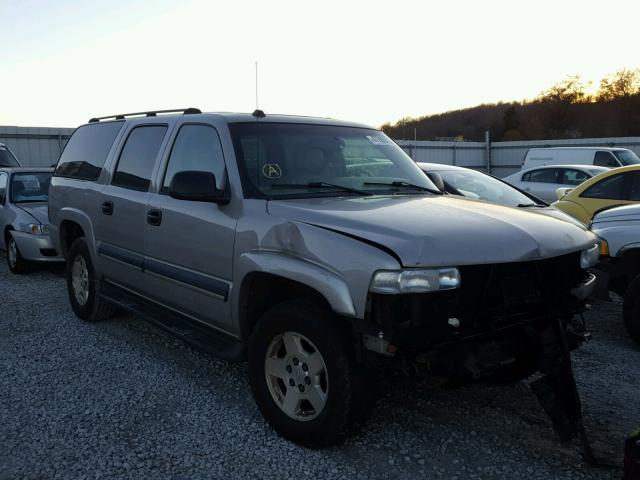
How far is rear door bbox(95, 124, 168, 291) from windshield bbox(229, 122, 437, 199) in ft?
3.30

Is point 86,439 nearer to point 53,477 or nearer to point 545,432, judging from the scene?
point 53,477

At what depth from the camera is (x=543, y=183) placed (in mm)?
13719

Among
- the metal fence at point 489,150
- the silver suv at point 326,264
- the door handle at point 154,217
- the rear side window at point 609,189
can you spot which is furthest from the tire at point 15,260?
the metal fence at point 489,150

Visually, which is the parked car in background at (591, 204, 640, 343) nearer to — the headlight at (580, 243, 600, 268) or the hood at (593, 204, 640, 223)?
the hood at (593, 204, 640, 223)

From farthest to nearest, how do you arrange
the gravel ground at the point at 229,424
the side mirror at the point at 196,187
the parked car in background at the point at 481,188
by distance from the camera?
the parked car in background at the point at 481,188 < the side mirror at the point at 196,187 < the gravel ground at the point at 229,424

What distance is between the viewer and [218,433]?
11.8 ft

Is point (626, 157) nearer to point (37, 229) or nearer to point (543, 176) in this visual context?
point (543, 176)

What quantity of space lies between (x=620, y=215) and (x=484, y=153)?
83.8ft

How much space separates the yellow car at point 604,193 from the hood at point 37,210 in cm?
740

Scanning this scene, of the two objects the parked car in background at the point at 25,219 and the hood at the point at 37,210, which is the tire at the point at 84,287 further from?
the hood at the point at 37,210

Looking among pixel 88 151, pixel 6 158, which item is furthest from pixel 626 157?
pixel 6 158

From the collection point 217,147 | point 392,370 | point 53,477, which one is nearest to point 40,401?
point 53,477

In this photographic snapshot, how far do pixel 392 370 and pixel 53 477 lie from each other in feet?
6.01

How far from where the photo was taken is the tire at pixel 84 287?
5648 mm
